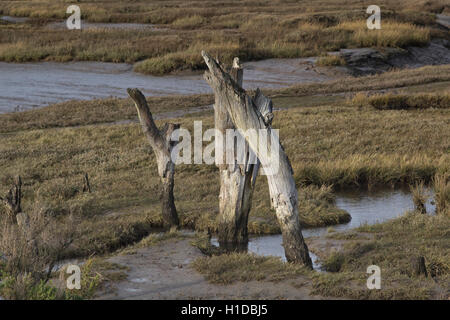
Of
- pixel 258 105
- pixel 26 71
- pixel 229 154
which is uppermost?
pixel 258 105

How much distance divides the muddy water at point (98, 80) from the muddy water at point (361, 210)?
15.6m

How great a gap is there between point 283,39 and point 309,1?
1427 inches

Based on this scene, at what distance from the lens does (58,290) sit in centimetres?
875

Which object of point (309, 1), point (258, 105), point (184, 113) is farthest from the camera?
point (309, 1)

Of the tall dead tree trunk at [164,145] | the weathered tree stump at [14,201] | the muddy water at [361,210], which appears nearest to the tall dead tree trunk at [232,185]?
the muddy water at [361,210]

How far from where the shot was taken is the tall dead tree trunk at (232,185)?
38.7 feet

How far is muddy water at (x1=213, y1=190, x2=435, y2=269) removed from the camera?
41.2ft

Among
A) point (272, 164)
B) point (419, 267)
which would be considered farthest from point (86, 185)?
point (419, 267)

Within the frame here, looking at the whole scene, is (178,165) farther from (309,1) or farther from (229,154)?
(309,1)

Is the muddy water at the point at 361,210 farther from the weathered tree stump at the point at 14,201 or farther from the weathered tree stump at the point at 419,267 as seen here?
the weathered tree stump at the point at 14,201

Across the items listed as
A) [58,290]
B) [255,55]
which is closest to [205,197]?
[58,290]

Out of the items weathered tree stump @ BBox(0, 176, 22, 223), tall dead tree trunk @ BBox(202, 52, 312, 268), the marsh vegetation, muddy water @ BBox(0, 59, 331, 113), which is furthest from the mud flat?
muddy water @ BBox(0, 59, 331, 113)

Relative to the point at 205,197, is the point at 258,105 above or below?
above

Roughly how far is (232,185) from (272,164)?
167cm
